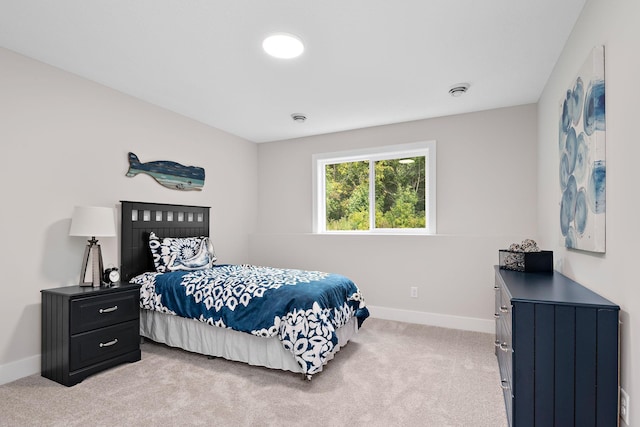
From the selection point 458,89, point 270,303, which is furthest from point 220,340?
point 458,89

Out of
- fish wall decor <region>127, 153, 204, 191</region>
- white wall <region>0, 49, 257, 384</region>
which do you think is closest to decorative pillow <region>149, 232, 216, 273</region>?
white wall <region>0, 49, 257, 384</region>

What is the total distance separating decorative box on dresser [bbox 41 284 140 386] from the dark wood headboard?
1.83 feet

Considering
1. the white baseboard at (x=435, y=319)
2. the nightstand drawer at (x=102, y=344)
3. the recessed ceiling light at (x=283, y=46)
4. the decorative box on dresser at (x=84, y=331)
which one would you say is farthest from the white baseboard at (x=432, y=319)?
the recessed ceiling light at (x=283, y=46)

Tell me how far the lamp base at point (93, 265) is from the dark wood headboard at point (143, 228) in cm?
43

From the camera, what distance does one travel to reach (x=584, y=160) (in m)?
1.89

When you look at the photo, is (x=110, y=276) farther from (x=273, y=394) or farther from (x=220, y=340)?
(x=273, y=394)

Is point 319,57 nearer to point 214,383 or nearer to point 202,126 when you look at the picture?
point 202,126

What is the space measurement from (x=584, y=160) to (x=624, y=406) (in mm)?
1206

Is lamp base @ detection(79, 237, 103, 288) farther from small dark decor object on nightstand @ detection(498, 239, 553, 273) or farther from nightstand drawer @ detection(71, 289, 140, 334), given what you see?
small dark decor object on nightstand @ detection(498, 239, 553, 273)

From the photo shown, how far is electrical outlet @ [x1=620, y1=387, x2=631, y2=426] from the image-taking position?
1.44m

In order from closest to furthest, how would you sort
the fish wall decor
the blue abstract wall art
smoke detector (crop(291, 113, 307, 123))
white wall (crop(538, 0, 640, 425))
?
white wall (crop(538, 0, 640, 425)), the blue abstract wall art, the fish wall decor, smoke detector (crop(291, 113, 307, 123))

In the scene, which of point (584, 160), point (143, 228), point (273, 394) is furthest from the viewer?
point (143, 228)

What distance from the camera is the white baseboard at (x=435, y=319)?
369 cm

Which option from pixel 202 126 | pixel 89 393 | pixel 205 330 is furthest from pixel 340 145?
pixel 89 393
